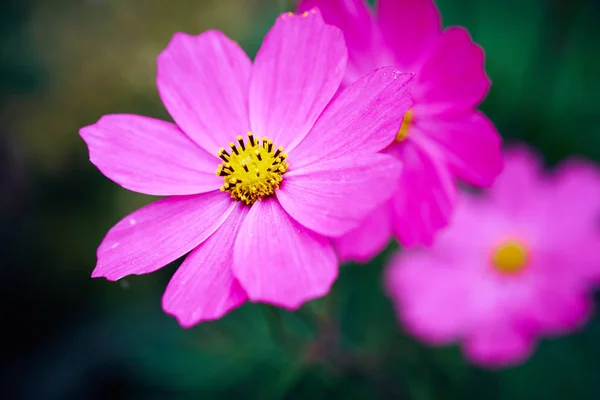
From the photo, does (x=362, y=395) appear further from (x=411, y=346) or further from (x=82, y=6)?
(x=82, y=6)

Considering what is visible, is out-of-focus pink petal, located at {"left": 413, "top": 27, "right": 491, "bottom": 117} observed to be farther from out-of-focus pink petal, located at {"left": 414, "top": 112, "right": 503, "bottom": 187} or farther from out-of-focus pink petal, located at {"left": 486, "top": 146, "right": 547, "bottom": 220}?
out-of-focus pink petal, located at {"left": 486, "top": 146, "right": 547, "bottom": 220}

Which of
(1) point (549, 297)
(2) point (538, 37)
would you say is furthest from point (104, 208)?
(2) point (538, 37)

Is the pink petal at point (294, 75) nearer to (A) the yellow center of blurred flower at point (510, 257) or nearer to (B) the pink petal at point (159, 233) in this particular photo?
(B) the pink petal at point (159, 233)

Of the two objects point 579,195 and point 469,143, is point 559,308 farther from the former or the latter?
point 469,143

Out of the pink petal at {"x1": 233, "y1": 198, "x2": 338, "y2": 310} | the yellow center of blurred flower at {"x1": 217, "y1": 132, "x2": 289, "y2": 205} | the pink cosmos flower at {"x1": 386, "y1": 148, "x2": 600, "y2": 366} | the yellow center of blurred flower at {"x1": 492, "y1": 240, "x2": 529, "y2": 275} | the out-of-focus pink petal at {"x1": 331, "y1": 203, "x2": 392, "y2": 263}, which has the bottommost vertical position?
→ the yellow center of blurred flower at {"x1": 492, "y1": 240, "x2": 529, "y2": 275}

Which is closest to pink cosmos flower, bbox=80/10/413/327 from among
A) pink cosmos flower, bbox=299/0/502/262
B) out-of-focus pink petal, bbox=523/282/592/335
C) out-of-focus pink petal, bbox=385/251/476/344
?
pink cosmos flower, bbox=299/0/502/262
